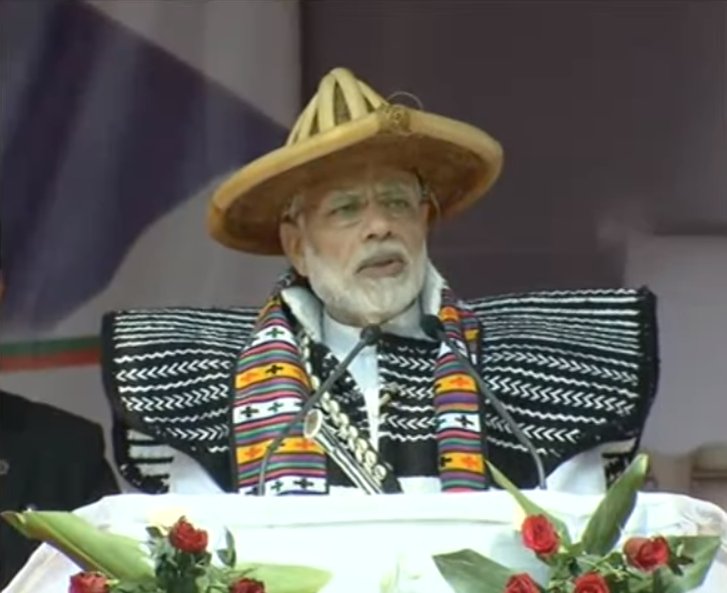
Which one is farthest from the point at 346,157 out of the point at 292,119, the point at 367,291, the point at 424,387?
the point at 292,119

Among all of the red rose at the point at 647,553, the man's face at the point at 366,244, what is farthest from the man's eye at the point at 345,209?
the red rose at the point at 647,553

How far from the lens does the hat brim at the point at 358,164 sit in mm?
2312

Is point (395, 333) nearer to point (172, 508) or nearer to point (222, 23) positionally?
point (172, 508)

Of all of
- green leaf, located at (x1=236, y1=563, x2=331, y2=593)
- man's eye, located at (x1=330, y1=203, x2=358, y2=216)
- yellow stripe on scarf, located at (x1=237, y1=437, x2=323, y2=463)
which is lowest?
green leaf, located at (x1=236, y1=563, x2=331, y2=593)

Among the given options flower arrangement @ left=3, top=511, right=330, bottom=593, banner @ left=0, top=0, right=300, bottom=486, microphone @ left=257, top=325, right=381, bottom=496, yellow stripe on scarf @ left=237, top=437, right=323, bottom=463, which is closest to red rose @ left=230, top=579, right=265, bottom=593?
flower arrangement @ left=3, top=511, right=330, bottom=593

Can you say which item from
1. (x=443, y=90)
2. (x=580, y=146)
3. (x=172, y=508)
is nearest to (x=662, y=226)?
(x=580, y=146)

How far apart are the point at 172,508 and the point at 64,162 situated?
1477mm

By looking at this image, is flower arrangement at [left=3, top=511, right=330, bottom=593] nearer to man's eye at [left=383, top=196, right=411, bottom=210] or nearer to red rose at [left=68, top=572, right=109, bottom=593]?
red rose at [left=68, top=572, right=109, bottom=593]

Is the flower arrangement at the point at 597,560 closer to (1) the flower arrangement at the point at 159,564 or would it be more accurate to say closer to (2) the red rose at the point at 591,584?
(2) the red rose at the point at 591,584

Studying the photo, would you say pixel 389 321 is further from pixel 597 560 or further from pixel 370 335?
pixel 597 560

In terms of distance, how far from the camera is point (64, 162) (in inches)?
125

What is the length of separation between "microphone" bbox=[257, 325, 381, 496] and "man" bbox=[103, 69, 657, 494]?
0.05 metres

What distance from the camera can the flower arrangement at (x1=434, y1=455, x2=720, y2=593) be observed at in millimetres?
1645

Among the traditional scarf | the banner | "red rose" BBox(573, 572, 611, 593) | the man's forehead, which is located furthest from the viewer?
the banner
